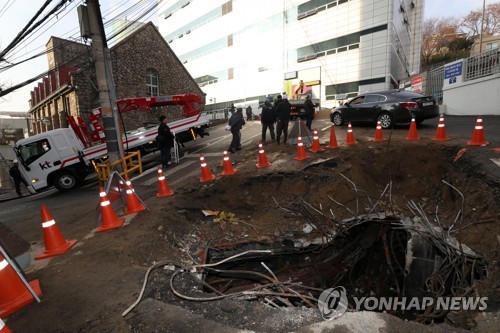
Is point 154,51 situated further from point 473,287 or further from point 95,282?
point 473,287

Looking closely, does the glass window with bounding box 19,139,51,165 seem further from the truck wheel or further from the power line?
the power line

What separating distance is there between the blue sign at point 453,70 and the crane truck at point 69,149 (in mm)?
13441

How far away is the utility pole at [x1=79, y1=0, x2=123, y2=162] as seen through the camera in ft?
24.6

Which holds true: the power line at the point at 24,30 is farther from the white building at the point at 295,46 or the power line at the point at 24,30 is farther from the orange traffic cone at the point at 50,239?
the white building at the point at 295,46

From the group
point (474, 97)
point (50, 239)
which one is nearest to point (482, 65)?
point (474, 97)

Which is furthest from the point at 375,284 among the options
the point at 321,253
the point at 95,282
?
the point at 95,282

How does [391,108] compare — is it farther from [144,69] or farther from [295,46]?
[295,46]

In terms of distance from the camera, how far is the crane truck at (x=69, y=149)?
424 inches

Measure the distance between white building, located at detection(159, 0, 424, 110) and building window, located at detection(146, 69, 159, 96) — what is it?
13081 millimetres

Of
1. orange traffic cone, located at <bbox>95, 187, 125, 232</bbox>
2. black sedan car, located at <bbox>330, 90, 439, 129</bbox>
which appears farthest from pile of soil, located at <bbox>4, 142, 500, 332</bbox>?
black sedan car, located at <bbox>330, 90, 439, 129</bbox>

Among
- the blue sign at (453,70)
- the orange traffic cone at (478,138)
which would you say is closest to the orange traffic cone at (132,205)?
the orange traffic cone at (478,138)

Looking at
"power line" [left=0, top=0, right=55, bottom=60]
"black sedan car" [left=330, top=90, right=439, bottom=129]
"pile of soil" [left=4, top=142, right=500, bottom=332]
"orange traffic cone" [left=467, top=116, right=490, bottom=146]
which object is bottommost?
"pile of soil" [left=4, top=142, right=500, bottom=332]

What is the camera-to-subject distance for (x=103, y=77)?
25.0ft

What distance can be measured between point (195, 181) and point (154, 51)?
730 inches
